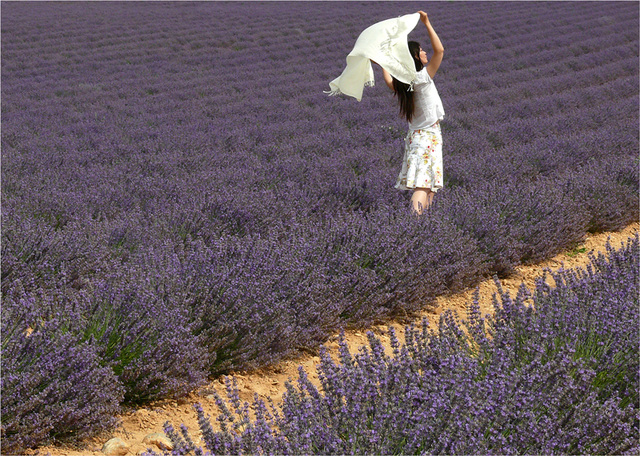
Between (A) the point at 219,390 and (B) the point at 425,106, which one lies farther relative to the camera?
(B) the point at 425,106

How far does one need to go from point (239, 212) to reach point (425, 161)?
1.26 meters

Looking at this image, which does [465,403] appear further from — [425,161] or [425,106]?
[425,106]

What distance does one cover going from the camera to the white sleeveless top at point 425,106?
402 centimetres

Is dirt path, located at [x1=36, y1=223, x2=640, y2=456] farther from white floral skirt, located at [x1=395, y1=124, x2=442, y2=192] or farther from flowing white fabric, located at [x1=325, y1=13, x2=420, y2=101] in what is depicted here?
flowing white fabric, located at [x1=325, y1=13, x2=420, y2=101]

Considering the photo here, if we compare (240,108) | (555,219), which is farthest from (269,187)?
(240,108)

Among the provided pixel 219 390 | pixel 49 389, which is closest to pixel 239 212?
pixel 219 390

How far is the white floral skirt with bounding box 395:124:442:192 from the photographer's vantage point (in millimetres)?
4074

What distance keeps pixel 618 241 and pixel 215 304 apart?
333cm

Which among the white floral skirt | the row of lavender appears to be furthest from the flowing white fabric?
the row of lavender

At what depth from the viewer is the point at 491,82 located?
1129 cm

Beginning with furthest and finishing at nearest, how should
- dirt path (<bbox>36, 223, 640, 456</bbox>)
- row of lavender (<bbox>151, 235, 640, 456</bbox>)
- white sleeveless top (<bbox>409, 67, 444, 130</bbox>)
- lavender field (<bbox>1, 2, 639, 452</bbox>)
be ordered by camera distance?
1. white sleeveless top (<bbox>409, 67, 444, 130</bbox>)
2. lavender field (<bbox>1, 2, 639, 452</bbox>)
3. dirt path (<bbox>36, 223, 640, 456</bbox>)
4. row of lavender (<bbox>151, 235, 640, 456</bbox>)

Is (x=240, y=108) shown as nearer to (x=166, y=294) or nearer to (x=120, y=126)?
(x=120, y=126)

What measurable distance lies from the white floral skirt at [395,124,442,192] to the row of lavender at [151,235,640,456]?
2.01m

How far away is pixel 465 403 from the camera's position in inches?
66.7
